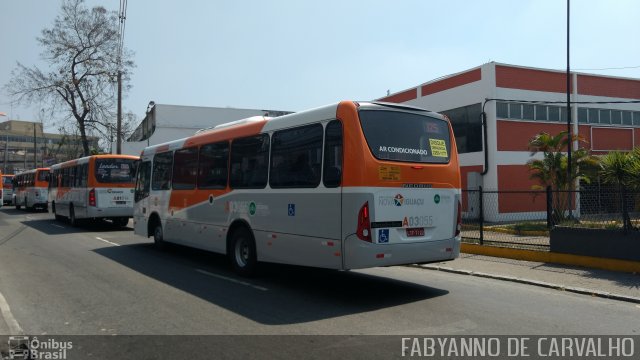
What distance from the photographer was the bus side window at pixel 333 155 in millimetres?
7633

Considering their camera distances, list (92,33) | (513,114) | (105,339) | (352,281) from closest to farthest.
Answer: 1. (105,339)
2. (352,281)
3. (513,114)
4. (92,33)

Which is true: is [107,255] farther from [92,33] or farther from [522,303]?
[92,33]

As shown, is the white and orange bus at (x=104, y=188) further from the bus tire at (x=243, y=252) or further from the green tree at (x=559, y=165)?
the green tree at (x=559, y=165)

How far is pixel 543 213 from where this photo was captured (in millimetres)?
22266

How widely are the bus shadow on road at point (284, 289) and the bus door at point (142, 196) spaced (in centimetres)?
252

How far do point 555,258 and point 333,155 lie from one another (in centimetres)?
648

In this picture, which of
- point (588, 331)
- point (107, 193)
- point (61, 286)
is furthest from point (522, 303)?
point (107, 193)

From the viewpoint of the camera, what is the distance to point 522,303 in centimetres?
771

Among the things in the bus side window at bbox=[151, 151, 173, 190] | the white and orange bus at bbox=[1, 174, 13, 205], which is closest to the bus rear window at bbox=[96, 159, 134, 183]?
the bus side window at bbox=[151, 151, 173, 190]

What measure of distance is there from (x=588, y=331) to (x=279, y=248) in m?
4.81

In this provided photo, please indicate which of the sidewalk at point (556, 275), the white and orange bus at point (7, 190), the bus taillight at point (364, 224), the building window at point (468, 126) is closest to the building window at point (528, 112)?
the building window at point (468, 126)

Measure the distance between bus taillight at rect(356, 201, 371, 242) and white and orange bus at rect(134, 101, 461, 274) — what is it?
15mm

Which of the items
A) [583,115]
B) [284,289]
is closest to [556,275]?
[284,289]

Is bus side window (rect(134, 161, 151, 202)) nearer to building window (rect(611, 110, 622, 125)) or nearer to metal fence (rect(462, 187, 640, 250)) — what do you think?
metal fence (rect(462, 187, 640, 250))
